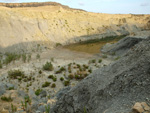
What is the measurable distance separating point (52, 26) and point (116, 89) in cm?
2995

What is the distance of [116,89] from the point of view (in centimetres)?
405

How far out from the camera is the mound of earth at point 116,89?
139 inches

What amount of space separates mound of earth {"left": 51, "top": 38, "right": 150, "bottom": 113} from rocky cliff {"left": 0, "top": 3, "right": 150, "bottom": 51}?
18.5m

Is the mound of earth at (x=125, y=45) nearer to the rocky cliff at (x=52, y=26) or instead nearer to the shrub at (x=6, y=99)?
the rocky cliff at (x=52, y=26)

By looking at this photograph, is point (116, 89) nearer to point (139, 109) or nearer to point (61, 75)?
point (139, 109)

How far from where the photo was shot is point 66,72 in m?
12.2

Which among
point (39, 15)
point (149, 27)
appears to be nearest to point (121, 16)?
point (149, 27)

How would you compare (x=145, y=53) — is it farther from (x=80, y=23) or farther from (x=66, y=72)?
(x=80, y=23)

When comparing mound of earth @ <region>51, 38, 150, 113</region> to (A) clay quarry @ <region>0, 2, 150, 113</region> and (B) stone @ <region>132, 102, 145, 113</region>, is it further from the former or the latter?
(B) stone @ <region>132, 102, 145, 113</region>

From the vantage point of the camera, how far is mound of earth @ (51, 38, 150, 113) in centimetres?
354

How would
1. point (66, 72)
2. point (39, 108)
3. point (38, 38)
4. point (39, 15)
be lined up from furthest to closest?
1. point (39, 15)
2. point (38, 38)
3. point (66, 72)
4. point (39, 108)

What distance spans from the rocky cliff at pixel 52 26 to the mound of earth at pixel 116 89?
18.5m

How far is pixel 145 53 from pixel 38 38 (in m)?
25.2

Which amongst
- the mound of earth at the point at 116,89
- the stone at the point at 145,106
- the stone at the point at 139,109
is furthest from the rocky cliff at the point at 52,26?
the stone at the point at 139,109
